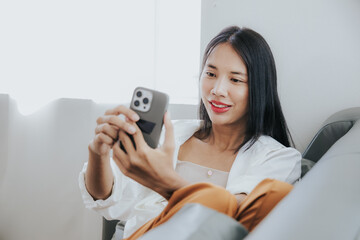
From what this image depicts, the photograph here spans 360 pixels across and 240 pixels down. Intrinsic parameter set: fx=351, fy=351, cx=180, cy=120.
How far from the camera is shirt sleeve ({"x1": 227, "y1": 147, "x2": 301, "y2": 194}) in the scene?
89cm

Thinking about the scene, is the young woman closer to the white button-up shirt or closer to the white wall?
the white button-up shirt

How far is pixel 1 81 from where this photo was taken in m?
1.69

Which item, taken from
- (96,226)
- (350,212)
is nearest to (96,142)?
(350,212)

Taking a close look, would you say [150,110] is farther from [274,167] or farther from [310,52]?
[310,52]

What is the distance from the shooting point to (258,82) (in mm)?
960

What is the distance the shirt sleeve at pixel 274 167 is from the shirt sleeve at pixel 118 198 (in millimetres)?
280

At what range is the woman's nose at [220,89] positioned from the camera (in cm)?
93

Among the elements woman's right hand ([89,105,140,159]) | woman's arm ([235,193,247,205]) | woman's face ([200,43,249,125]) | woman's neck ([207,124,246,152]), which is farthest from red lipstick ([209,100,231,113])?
woman's right hand ([89,105,140,159])

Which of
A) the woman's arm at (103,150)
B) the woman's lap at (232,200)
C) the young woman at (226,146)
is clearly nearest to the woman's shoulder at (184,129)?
the young woman at (226,146)

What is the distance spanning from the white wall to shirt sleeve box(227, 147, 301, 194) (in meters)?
0.30

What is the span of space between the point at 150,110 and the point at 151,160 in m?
0.09

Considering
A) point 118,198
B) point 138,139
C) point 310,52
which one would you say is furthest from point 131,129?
point 310,52

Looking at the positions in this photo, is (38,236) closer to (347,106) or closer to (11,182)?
(11,182)

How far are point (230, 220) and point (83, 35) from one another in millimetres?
1403
